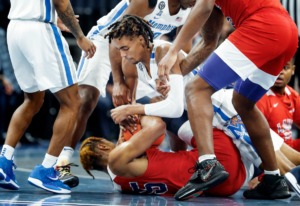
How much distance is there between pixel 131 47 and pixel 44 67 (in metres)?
0.63

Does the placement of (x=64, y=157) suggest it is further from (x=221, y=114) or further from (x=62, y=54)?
(x=221, y=114)

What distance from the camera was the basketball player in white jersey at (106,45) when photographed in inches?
223

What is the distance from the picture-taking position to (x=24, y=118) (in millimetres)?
5375

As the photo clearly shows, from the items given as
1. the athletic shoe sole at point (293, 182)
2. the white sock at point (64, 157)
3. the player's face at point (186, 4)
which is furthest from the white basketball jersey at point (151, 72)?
the athletic shoe sole at point (293, 182)

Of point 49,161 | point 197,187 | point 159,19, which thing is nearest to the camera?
point 197,187

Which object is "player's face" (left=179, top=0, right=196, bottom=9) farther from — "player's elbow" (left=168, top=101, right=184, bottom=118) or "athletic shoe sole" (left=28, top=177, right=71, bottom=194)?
"athletic shoe sole" (left=28, top=177, right=71, bottom=194)

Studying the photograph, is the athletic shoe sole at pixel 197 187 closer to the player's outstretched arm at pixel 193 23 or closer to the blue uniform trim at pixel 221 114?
the player's outstretched arm at pixel 193 23

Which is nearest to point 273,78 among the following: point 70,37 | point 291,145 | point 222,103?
point 222,103

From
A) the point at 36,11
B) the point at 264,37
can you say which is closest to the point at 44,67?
the point at 36,11

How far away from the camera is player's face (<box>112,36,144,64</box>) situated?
5023 mm

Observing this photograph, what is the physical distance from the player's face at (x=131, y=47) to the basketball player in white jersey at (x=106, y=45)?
520 mm

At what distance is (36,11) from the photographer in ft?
17.1

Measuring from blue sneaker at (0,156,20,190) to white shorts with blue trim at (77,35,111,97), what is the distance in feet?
4.26

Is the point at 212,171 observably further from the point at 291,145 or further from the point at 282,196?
the point at 291,145
